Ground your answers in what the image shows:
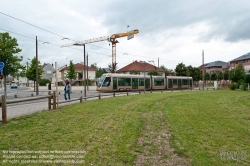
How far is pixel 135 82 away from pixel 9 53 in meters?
18.1

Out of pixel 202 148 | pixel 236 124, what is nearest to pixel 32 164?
pixel 202 148

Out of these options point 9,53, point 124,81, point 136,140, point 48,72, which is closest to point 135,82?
point 124,81

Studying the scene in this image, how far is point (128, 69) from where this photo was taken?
7325 centimetres

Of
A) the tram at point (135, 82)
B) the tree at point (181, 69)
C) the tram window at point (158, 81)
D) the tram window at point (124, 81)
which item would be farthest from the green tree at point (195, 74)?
the tram window at point (124, 81)

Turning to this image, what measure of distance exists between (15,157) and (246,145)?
17.9ft

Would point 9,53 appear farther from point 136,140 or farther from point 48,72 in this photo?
point 136,140

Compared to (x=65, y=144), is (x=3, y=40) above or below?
above

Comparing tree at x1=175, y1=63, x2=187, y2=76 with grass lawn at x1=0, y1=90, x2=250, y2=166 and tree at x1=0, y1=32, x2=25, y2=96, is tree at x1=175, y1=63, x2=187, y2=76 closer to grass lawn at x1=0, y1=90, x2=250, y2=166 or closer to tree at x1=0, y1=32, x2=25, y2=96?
tree at x1=0, y1=32, x2=25, y2=96

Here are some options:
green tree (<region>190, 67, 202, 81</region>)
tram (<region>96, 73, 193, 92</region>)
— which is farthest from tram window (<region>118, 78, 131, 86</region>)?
green tree (<region>190, 67, 202, 81</region>)

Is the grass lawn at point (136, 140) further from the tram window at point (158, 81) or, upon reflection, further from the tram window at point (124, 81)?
the tram window at point (158, 81)

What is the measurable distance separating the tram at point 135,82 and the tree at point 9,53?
439 inches

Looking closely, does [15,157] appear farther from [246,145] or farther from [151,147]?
[246,145]

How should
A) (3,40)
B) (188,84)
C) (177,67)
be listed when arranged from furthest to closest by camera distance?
(177,67) < (188,84) < (3,40)

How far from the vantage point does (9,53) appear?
776 inches
